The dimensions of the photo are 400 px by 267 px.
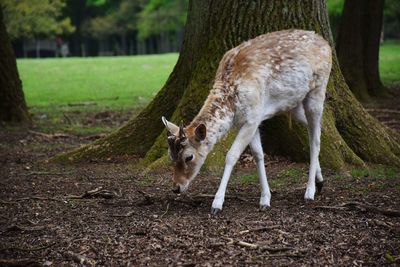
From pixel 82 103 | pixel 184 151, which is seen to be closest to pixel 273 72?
pixel 184 151

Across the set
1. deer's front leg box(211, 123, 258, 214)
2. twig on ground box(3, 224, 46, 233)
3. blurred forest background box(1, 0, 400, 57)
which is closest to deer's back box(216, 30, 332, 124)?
deer's front leg box(211, 123, 258, 214)

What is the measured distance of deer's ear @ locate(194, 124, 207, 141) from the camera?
22.4ft

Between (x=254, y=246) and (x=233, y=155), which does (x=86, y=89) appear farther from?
(x=254, y=246)

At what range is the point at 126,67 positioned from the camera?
37.8 m

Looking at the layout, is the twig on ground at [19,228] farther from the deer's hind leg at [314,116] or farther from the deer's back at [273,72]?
the deer's hind leg at [314,116]

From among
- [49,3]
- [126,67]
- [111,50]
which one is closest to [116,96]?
[126,67]

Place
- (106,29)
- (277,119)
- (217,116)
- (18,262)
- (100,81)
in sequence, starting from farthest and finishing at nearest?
(106,29) → (100,81) → (277,119) → (217,116) → (18,262)

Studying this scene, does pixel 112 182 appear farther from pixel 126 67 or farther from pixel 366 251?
pixel 126 67

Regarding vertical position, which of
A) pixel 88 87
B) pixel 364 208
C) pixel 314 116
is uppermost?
pixel 314 116

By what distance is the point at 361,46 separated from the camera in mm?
17734

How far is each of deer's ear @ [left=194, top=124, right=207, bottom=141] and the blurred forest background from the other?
6228 centimetres

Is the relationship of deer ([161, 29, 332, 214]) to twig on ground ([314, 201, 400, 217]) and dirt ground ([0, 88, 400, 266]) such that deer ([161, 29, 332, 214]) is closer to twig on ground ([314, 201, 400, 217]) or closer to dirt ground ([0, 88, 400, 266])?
dirt ground ([0, 88, 400, 266])

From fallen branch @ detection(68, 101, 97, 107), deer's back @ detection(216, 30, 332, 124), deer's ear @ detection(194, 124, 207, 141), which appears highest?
deer's back @ detection(216, 30, 332, 124)

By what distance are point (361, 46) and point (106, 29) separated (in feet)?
206
